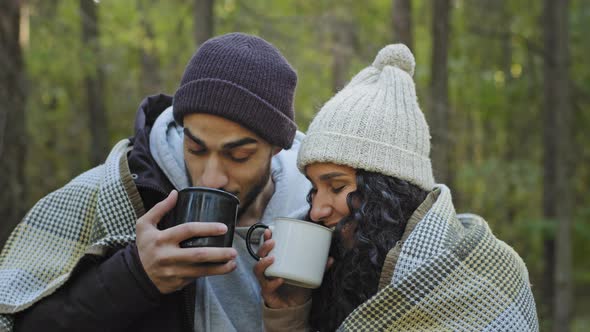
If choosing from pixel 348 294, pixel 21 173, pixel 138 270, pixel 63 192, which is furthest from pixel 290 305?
pixel 21 173

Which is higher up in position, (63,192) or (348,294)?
(63,192)

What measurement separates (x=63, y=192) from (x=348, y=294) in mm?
1115

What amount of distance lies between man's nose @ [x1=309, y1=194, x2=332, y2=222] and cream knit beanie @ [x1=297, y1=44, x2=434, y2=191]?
5.7 inches

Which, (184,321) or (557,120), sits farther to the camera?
(557,120)

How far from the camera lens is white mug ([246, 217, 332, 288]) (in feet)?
7.60

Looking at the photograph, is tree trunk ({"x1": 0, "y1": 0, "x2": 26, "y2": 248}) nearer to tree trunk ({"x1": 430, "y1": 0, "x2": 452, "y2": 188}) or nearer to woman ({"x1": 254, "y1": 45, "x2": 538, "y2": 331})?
woman ({"x1": 254, "y1": 45, "x2": 538, "y2": 331})

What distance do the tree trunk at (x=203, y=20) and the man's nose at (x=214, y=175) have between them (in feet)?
15.7

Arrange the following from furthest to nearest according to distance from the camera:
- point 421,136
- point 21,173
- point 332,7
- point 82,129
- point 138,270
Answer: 1. point 82,129
2. point 332,7
3. point 21,173
4. point 421,136
5. point 138,270

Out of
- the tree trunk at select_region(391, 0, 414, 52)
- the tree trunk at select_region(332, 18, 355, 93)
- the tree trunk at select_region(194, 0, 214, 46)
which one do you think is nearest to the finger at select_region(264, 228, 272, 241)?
the tree trunk at select_region(391, 0, 414, 52)

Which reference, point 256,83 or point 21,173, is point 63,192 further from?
point 21,173

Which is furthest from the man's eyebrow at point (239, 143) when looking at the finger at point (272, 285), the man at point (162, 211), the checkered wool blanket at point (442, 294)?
the checkered wool blanket at point (442, 294)

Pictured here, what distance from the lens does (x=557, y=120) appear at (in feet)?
28.0

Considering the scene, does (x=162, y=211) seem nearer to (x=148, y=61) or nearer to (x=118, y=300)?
(x=118, y=300)

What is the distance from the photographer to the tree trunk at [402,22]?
675cm
